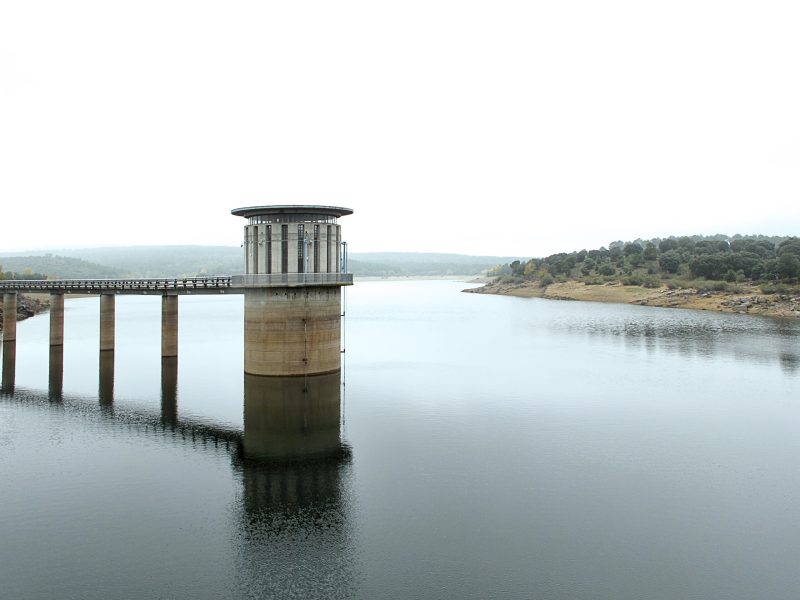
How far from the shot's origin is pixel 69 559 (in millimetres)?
20000

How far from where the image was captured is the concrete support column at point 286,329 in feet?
149

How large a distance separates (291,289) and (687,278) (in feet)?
412

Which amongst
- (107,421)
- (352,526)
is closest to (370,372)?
(107,421)

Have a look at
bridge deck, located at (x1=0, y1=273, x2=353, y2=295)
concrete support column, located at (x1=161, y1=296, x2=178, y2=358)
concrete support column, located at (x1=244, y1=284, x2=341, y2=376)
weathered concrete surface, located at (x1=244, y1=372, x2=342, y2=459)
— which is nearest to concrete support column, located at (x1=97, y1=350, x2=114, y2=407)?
Answer: concrete support column, located at (x1=161, y1=296, x2=178, y2=358)

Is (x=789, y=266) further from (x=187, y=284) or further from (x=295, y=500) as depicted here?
(x=295, y=500)

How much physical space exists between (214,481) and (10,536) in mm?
7794

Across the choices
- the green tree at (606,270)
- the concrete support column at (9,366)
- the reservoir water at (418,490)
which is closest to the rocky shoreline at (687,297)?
the green tree at (606,270)

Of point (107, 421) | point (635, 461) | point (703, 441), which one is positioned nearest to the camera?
point (635, 461)

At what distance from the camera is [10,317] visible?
65.9 meters

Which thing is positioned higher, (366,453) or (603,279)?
(603,279)

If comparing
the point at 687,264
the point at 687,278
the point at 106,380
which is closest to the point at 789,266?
the point at 687,278

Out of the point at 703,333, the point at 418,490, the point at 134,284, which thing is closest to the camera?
the point at 418,490

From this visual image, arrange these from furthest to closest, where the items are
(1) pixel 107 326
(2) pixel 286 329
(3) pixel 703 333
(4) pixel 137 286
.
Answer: (3) pixel 703 333 < (1) pixel 107 326 < (4) pixel 137 286 < (2) pixel 286 329

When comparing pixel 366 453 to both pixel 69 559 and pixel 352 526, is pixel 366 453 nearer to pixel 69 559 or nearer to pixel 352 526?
pixel 352 526
